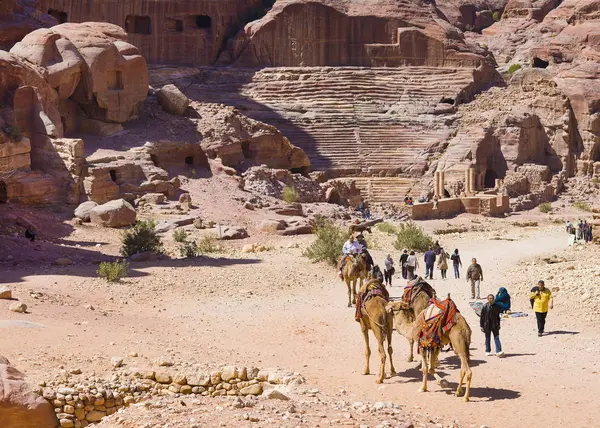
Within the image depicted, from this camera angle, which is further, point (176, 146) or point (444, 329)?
point (176, 146)

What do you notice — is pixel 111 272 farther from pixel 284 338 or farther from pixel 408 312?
pixel 408 312

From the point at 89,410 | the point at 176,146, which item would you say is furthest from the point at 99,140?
the point at 89,410

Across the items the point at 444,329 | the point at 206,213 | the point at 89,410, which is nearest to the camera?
the point at 89,410

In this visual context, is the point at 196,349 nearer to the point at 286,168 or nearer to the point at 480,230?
the point at 480,230

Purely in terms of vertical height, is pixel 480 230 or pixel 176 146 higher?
pixel 176 146

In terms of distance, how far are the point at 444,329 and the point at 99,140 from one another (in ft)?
95.1

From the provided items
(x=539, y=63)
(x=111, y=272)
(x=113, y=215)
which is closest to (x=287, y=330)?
(x=111, y=272)

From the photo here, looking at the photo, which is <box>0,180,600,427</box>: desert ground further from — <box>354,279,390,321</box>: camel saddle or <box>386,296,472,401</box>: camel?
<box>354,279,390,321</box>: camel saddle

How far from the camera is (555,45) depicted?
6312 cm

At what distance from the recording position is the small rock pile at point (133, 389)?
14477mm

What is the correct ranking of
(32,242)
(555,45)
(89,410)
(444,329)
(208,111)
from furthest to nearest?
1. (555,45)
2. (208,111)
3. (32,242)
4. (444,329)
5. (89,410)

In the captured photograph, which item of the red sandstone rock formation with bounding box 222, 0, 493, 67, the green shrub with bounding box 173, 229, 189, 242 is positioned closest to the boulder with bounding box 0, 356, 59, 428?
the green shrub with bounding box 173, 229, 189, 242

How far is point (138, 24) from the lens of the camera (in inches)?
2494

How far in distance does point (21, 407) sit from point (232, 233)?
20.8 metres
